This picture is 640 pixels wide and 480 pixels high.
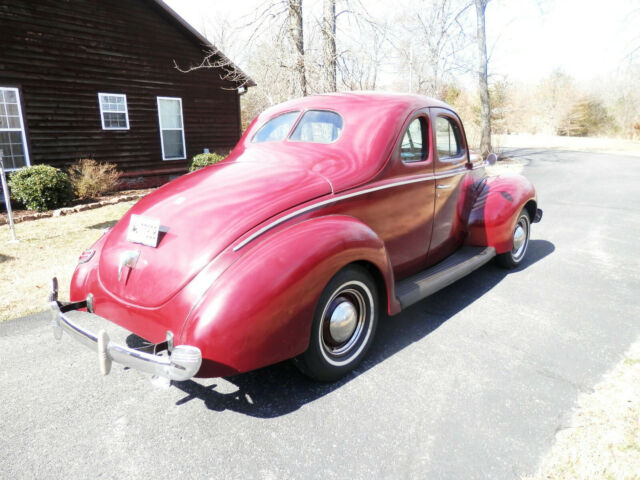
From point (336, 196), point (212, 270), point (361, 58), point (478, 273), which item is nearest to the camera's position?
point (212, 270)

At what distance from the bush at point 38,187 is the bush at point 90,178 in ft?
3.20

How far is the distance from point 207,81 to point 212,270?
13.6 meters

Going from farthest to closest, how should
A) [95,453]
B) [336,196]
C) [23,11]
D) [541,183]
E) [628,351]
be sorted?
[541,183] → [23,11] → [628,351] → [336,196] → [95,453]

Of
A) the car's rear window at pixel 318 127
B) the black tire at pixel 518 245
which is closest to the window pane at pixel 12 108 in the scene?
the car's rear window at pixel 318 127

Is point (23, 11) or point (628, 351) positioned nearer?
point (628, 351)

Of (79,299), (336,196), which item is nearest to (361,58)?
(336,196)

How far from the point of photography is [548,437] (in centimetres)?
217

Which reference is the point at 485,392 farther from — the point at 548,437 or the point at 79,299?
the point at 79,299

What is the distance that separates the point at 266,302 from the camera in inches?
85.7

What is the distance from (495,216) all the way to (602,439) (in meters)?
2.46

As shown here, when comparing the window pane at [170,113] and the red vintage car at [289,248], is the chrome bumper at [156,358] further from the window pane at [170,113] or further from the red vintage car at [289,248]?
the window pane at [170,113]

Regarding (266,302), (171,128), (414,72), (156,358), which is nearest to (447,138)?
(266,302)

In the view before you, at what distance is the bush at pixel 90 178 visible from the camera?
979 cm

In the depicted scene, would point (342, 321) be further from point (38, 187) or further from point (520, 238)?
point (38, 187)
